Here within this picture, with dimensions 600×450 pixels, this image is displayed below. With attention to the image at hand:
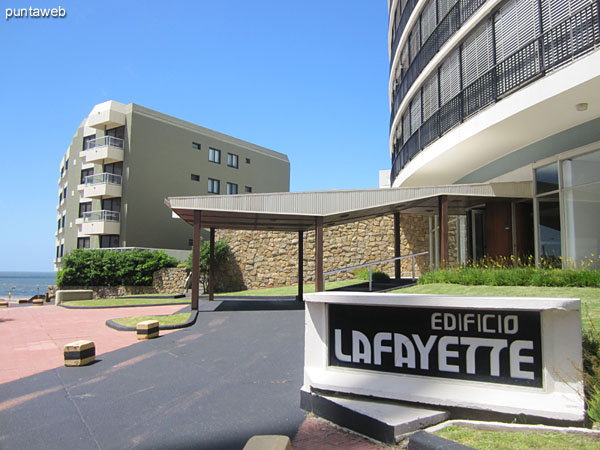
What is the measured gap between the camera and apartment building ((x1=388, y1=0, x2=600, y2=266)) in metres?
11.2

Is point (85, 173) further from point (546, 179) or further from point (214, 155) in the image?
point (546, 179)

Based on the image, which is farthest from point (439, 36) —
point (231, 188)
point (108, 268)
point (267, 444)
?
point (231, 188)

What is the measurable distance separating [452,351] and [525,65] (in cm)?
1090

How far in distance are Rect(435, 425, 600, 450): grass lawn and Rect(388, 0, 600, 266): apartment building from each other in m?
8.90

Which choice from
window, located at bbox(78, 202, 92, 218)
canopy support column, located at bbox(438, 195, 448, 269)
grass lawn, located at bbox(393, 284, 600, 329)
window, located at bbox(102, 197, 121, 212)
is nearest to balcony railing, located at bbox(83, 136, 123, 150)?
window, located at bbox(102, 197, 121, 212)

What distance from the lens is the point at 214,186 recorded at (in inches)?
1710

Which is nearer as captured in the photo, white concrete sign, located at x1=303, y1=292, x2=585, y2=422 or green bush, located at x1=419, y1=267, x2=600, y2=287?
white concrete sign, located at x1=303, y1=292, x2=585, y2=422

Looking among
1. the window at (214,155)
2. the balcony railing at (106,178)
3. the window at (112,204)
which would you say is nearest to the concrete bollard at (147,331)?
the window at (112,204)

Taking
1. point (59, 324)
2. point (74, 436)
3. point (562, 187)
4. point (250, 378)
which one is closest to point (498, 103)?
point (562, 187)

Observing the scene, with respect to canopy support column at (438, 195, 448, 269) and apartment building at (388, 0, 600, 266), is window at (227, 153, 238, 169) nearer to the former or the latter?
apartment building at (388, 0, 600, 266)

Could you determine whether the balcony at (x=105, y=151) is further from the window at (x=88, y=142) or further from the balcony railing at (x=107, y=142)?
the window at (x=88, y=142)

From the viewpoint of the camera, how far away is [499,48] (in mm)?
13961

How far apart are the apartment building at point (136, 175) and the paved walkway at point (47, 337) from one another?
58.8 feet

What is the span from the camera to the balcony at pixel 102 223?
35.7m
